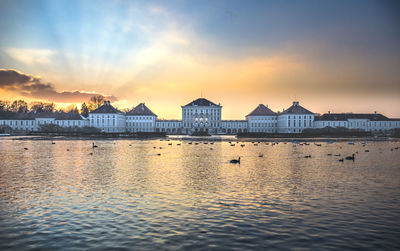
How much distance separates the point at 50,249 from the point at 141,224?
2764mm

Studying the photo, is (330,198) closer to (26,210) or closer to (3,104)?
(26,210)

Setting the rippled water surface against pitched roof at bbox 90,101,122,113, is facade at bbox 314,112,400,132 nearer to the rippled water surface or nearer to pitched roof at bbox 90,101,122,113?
pitched roof at bbox 90,101,122,113

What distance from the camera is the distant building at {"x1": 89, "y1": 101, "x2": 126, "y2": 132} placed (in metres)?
152

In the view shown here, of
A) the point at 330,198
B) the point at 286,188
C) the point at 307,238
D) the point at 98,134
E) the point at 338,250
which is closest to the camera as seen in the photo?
the point at 338,250

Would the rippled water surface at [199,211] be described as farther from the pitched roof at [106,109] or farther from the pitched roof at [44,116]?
the pitched roof at [44,116]

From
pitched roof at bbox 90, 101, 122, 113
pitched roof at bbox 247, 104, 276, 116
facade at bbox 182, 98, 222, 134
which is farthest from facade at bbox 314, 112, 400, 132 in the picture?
pitched roof at bbox 90, 101, 122, 113

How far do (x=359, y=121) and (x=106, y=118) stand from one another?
111976mm

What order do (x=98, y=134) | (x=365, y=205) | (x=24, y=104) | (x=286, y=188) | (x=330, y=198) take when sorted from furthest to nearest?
(x=24, y=104) → (x=98, y=134) → (x=286, y=188) → (x=330, y=198) → (x=365, y=205)

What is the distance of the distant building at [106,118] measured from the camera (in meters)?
152

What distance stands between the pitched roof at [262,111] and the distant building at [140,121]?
4676 centimetres

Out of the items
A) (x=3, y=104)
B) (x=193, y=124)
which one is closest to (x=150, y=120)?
(x=193, y=124)

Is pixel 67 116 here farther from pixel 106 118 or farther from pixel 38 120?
pixel 106 118

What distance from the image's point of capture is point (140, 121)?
16125 centimetres

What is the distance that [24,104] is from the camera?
586 feet
